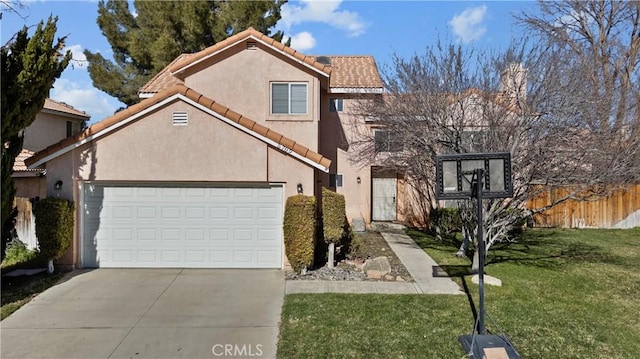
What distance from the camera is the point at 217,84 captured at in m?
12.6

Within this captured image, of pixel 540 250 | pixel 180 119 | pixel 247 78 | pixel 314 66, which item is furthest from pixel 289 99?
pixel 540 250

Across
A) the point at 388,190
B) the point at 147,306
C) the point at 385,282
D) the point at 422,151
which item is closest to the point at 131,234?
the point at 147,306

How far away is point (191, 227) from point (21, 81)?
4732mm

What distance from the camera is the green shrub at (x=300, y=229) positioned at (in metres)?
9.02

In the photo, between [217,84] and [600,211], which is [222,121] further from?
[600,211]

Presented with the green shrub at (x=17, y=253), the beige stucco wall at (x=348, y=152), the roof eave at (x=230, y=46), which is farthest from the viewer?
the beige stucco wall at (x=348, y=152)

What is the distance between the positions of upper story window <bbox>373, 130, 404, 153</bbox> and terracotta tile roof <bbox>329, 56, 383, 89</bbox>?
1.98 metres

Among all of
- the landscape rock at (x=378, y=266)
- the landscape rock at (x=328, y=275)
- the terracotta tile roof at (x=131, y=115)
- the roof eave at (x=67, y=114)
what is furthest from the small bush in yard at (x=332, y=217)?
the roof eave at (x=67, y=114)

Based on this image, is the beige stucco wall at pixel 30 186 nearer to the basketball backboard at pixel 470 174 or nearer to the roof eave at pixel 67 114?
the roof eave at pixel 67 114

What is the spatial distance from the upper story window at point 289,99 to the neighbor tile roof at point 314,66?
950 millimetres

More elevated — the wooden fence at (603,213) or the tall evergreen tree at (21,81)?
the tall evergreen tree at (21,81)

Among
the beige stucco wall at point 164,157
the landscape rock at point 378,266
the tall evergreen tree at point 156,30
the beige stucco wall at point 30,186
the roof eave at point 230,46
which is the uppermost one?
the tall evergreen tree at point 156,30

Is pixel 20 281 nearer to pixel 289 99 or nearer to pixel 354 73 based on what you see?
pixel 289 99

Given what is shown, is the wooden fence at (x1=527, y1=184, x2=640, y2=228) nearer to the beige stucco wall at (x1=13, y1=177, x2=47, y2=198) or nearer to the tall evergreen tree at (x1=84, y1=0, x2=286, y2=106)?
the tall evergreen tree at (x1=84, y1=0, x2=286, y2=106)
